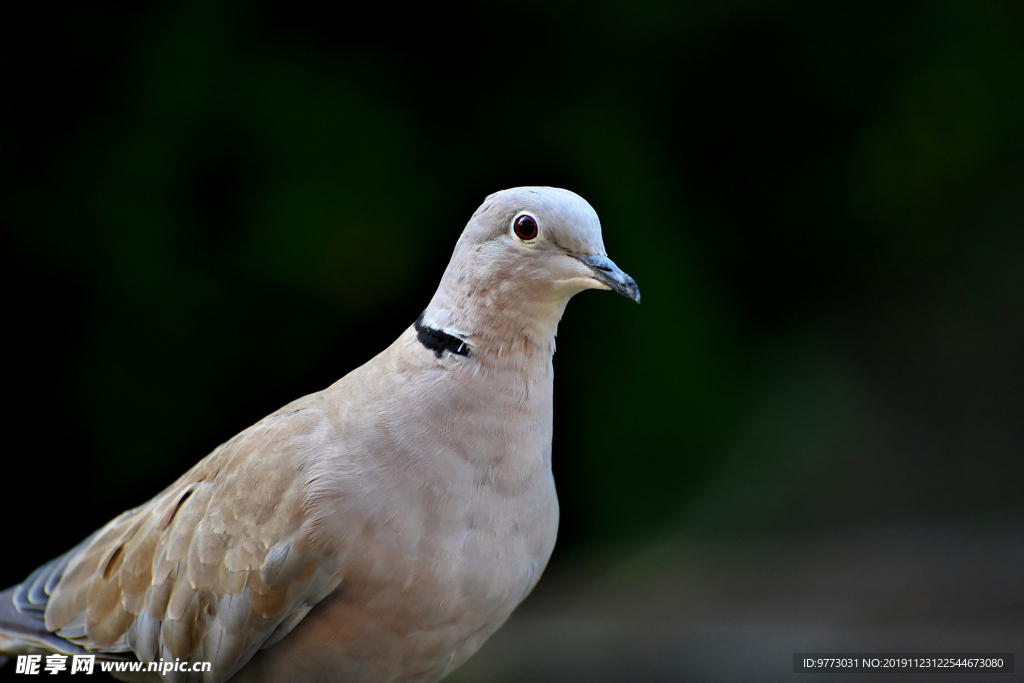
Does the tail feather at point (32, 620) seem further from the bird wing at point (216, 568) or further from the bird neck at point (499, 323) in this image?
the bird neck at point (499, 323)

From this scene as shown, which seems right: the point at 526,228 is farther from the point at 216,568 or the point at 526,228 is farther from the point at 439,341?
the point at 216,568

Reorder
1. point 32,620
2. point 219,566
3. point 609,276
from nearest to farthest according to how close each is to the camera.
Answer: point 609,276
point 219,566
point 32,620

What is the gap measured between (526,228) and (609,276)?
145 mm

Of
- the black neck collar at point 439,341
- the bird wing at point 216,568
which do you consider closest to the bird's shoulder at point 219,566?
the bird wing at point 216,568

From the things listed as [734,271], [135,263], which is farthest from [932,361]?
[135,263]

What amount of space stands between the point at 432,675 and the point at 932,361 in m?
2.67

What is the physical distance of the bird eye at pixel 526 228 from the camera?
1.27 m

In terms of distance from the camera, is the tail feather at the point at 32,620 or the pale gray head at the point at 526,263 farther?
the tail feather at the point at 32,620

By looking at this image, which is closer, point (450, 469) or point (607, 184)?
point (450, 469)

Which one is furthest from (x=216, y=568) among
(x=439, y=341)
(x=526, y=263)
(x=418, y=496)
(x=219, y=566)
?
(x=526, y=263)

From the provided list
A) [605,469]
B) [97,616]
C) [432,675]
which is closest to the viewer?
[432,675]

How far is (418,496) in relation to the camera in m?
1.25

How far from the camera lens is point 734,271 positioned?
2.88 meters

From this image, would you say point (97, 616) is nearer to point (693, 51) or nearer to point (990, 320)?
point (693, 51)
